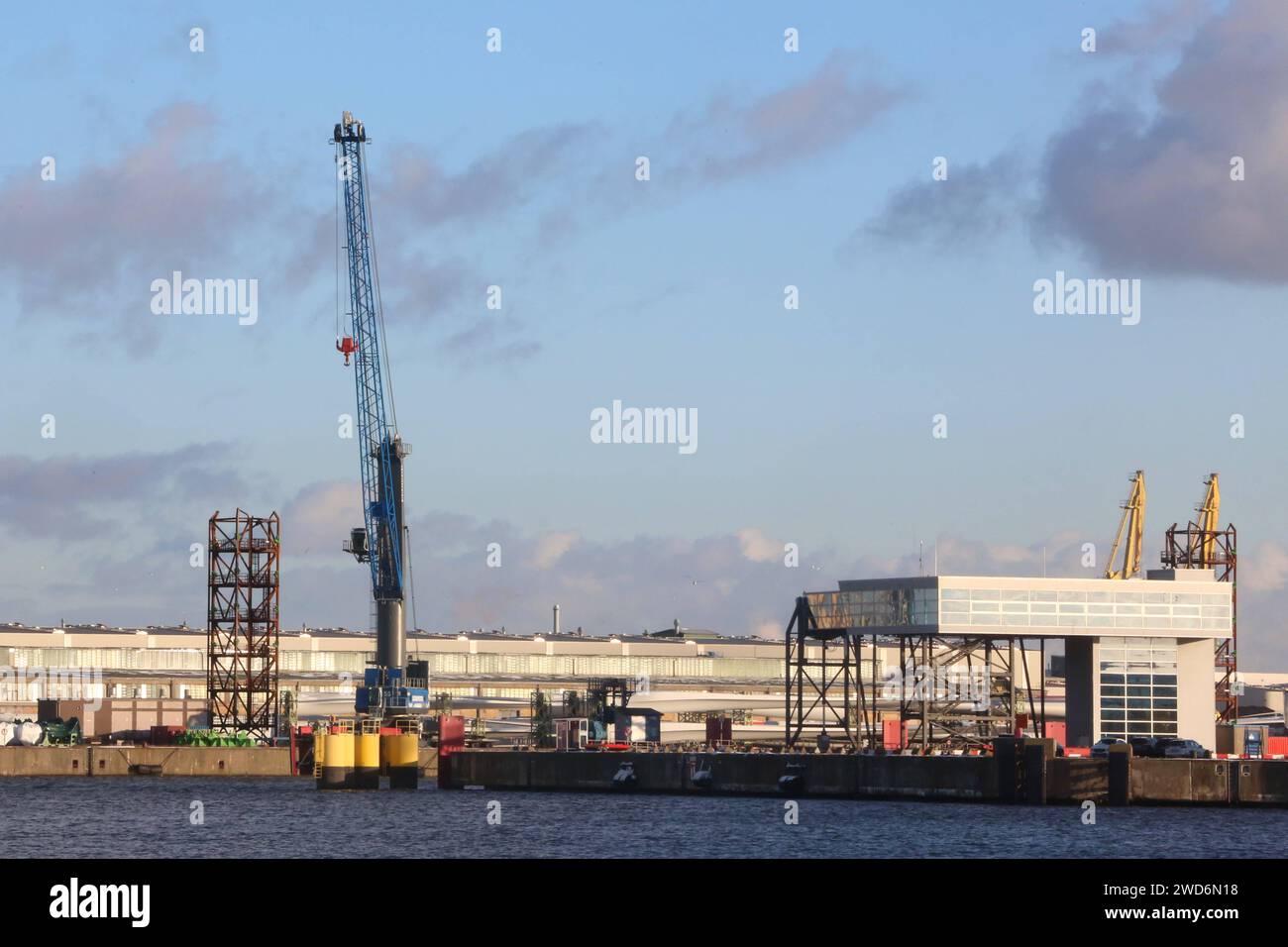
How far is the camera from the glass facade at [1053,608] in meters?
126

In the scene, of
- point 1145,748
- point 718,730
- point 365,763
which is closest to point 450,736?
point 365,763

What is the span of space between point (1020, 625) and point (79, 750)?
8140 centimetres

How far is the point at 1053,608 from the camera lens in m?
126

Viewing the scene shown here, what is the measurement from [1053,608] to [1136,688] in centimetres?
783

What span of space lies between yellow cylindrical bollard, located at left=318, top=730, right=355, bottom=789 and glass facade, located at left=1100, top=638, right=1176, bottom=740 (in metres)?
48.4

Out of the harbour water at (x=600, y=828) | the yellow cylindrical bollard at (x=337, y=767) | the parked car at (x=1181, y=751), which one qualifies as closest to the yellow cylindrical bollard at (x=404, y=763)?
the yellow cylindrical bollard at (x=337, y=767)

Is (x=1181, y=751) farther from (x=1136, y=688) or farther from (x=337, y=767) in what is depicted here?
(x=337, y=767)

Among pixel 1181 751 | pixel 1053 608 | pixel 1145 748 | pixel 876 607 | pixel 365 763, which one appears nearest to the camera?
pixel 1181 751

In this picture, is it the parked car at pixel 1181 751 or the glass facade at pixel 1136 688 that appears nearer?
the parked car at pixel 1181 751

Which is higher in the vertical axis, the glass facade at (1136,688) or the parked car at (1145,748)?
A: the glass facade at (1136,688)

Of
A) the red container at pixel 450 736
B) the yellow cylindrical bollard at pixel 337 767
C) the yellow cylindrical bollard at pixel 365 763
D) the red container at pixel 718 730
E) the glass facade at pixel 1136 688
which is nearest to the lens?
the yellow cylindrical bollard at pixel 337 767

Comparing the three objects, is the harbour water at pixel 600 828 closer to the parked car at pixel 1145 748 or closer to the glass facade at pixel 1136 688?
the parked car at pixel 1145 748

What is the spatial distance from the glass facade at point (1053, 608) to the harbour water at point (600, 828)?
1935 cm
